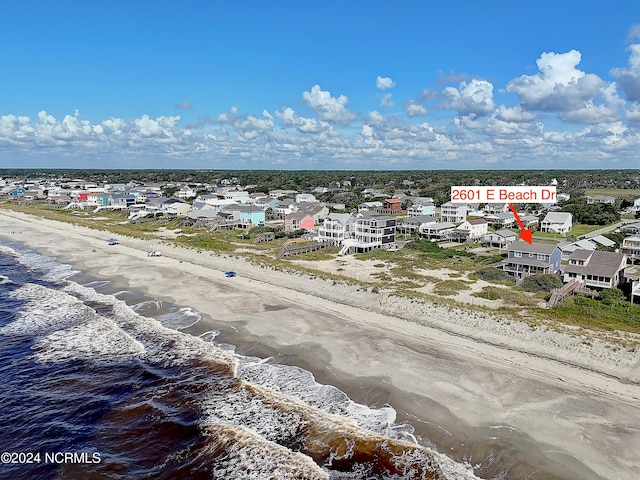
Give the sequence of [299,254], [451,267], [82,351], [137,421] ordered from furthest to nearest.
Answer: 1. [299,254]
2. [451,267]
3. [82,351]
4. [137,421]

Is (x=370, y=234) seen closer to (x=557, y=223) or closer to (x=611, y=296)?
(x=611, y=296)

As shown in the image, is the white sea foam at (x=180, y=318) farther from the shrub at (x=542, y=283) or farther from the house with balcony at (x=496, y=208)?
the house with balcony at (x=496, y=208)

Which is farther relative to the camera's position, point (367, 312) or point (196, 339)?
point (367, 312)

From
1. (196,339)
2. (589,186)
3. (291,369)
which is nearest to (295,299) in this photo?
(196,339)

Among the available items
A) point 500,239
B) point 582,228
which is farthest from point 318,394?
point 582,228

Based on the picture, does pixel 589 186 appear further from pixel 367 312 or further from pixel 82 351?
pixel 82 351
